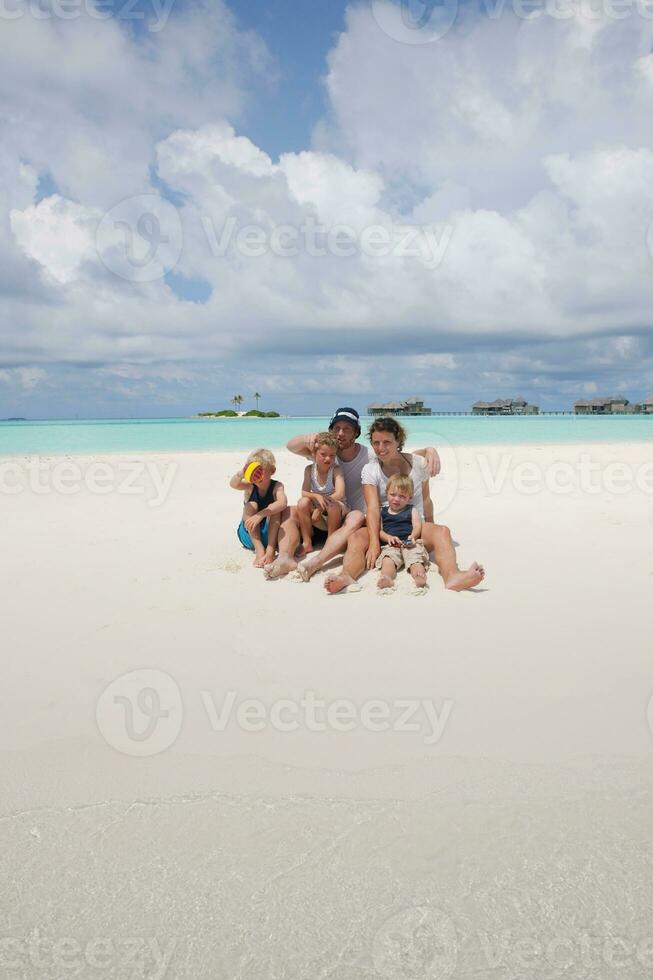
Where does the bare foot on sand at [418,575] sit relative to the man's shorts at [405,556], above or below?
below

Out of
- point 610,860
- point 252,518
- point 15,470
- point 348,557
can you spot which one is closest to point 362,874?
point 610,860

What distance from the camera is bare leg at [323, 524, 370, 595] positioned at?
4705mm

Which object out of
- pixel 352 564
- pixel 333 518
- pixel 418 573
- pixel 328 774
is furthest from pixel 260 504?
pixel 328 774

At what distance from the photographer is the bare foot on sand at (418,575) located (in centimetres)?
475

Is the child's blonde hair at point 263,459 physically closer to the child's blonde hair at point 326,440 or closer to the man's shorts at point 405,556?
the child's blonde hair at point 326,440

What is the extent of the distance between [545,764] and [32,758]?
2153 mm

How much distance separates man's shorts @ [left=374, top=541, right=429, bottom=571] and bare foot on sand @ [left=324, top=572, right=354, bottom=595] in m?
0.47

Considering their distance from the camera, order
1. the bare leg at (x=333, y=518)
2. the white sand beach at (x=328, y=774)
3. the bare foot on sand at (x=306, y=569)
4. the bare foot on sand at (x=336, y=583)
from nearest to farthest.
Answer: the white sand beach at (x=328, y=774)
the bare foot on sand at (x=336, y=583)
the bare foot on sand at (x=306, y=569)
the bare leg at (x=333, y=518)

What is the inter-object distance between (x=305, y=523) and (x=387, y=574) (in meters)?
1.18

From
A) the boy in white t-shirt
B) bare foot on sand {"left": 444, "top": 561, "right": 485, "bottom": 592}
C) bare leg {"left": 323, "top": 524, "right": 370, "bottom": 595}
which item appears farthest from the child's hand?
bare foot on sand {"left": 444, "top": 561, "right": 485, "bottom": 592}

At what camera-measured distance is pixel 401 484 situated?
17.5 feet

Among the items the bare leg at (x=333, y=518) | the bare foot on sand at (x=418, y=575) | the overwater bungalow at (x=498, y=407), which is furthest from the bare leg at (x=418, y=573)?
the overwater bungalow at (x=498, y=407)

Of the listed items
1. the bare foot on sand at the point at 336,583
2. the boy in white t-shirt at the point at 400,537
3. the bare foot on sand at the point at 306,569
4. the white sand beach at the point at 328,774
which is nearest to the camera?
the white sand beach at the point at 328,774

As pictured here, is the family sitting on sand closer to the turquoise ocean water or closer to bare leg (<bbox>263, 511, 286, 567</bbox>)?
bare leg (<bbox>263, 511, 286, 567</bbox>)
